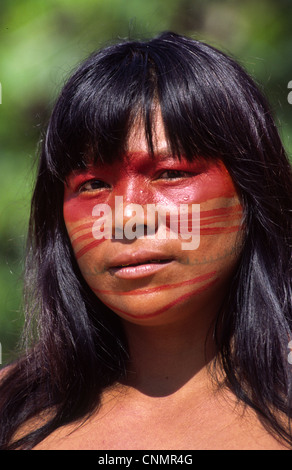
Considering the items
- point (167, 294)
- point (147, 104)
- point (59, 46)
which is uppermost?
point (59, 46)

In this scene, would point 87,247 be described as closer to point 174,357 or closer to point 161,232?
point 161,232

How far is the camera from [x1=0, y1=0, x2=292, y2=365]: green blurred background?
3.19 m

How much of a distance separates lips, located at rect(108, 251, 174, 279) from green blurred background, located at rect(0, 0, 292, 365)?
1.47 metres

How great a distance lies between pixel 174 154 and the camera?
5.60ft

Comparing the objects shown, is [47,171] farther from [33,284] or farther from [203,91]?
[203,91]

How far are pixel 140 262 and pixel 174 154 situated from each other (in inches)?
11.1

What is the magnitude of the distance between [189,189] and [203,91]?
262 millimetres

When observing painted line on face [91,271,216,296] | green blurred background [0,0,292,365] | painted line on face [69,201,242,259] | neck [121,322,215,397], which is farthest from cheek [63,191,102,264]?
green blurred background [0,0,292,365]

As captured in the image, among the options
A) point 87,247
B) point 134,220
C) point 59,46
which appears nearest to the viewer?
point 134,220

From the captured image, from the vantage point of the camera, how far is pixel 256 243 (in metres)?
1.83

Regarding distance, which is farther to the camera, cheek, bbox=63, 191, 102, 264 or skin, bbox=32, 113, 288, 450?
cheek, bbox=63, 191, 102, 264

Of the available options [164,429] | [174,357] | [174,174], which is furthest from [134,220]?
[164,429]

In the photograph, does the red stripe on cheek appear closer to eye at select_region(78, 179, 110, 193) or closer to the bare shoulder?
eye at select_region(78, 179, 110, 193)
